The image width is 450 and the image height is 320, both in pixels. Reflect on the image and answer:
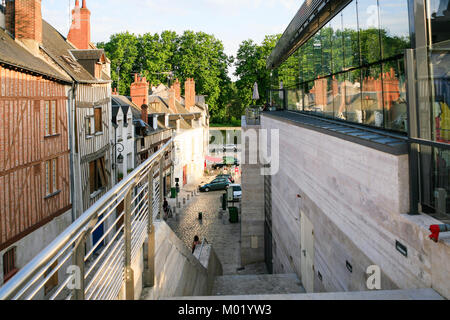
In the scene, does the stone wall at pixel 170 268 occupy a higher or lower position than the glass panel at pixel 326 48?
lower

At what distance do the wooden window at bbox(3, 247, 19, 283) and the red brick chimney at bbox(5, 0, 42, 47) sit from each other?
25.2 feet

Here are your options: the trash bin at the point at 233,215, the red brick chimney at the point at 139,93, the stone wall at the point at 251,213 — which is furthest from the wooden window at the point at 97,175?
the red brick chimney at the point at 139,93

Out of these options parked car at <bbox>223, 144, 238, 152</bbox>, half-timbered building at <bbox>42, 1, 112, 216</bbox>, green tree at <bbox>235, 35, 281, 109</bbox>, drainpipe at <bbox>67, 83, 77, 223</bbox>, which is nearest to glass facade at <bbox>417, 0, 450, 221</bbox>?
drainpipe at <bbox>67, 83, 77, 223</bbox>

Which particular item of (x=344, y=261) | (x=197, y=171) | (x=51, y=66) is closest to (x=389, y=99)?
(x=344, y=261)

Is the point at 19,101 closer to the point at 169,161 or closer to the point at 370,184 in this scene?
the point at 370,184

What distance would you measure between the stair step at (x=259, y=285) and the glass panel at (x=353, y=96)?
4.44 metres

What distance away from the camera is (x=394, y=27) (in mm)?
5484

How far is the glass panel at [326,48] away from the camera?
8938mm

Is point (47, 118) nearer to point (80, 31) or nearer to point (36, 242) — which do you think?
point (36, 242)

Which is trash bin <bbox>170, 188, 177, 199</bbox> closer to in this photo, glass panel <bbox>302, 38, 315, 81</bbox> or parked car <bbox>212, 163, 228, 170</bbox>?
parked car <bbox>212, 163, 228, 170</bbox>

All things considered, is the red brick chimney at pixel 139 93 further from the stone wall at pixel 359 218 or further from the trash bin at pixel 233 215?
the stone wall at pixel 359 218

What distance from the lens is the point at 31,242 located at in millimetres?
11352

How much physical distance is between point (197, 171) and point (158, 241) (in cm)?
3817

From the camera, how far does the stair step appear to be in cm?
945
